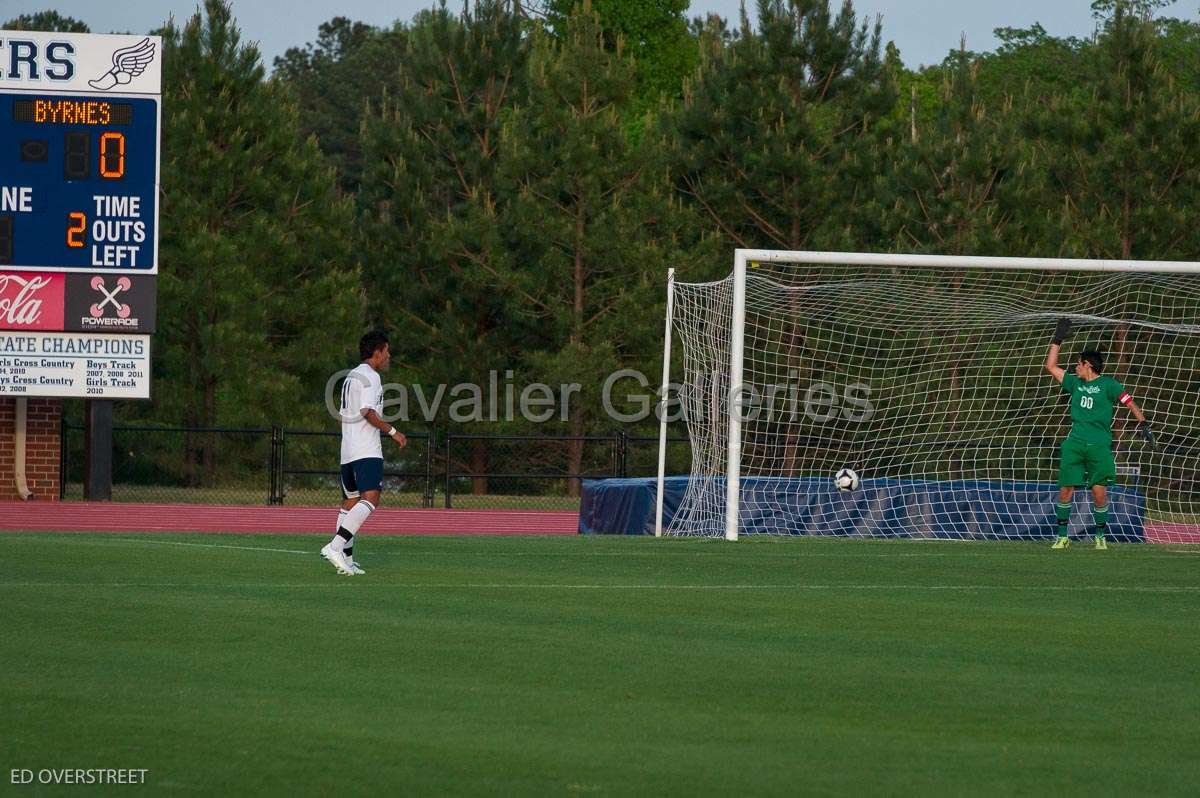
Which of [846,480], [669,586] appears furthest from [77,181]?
[669,586]

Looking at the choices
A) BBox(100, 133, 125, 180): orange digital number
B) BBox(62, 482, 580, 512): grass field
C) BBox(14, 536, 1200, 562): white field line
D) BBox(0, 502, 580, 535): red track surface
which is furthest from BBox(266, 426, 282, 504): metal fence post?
BBox(14, 536, 1200, 562): white field line

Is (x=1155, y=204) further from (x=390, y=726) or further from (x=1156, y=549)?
(x=390, y=726)

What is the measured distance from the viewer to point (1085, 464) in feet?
55.0

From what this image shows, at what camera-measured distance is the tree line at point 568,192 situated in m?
31.3

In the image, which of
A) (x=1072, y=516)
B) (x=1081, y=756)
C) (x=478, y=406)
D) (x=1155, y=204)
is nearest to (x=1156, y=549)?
(x=1072, y=516)

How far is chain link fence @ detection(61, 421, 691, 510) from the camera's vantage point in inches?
1226

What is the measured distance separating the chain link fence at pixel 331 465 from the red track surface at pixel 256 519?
360 centimetres

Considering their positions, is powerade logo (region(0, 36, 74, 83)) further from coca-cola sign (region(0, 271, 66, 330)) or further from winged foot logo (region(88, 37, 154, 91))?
coca-cola sign (region(0, 271, 66, 330))

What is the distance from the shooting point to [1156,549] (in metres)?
16.9

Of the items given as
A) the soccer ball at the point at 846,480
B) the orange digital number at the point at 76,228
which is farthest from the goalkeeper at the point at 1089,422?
the orange digital number at the point at 76,228

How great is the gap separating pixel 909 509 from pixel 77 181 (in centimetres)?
1312

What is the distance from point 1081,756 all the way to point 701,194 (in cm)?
2815

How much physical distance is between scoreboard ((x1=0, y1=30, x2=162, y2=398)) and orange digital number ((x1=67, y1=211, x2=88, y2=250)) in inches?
0.6

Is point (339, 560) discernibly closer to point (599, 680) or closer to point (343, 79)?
point (599, 680)
